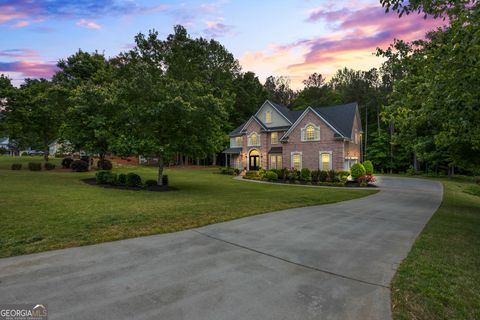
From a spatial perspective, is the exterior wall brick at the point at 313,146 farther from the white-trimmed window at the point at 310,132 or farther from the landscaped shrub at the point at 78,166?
the landscaped shrub at the point at 78,166

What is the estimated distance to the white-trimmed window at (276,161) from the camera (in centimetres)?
3105

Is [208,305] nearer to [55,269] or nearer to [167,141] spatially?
[55,269]

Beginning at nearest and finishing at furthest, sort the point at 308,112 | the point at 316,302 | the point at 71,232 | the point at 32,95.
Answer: the point at 316,302 → the point at 71,232 → the point at 308,112 → the point at 32,95

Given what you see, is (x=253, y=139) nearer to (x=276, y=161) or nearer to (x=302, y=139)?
(x=276, y=161)

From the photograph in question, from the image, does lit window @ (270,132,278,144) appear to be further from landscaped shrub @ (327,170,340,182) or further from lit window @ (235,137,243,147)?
landscaped shrub @ (327,170,340,182)

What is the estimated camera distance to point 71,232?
6.16m

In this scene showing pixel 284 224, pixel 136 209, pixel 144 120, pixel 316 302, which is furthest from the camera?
pixel 144 120

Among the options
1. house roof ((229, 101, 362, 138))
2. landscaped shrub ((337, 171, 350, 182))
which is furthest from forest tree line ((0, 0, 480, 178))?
landscaped shrub ((337, 171, 350, 182))

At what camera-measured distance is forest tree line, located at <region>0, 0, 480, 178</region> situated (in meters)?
5.65

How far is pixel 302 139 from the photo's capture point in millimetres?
28062

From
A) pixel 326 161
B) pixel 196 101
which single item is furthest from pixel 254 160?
pixel 196 101

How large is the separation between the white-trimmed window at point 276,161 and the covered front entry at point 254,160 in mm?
2296

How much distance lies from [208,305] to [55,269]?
9.20ft

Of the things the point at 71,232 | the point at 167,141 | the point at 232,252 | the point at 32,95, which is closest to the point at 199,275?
the point at 232,252
